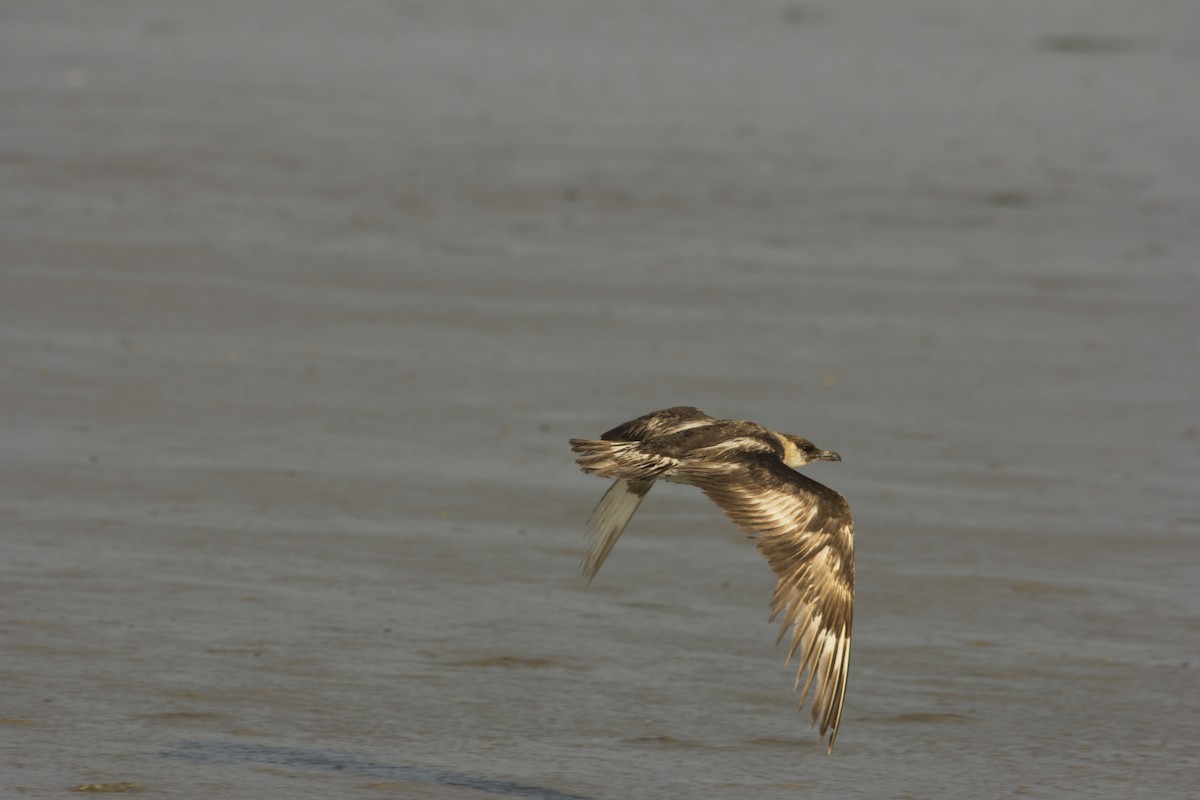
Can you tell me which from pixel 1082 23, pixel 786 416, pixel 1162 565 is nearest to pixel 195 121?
pixel 786 416

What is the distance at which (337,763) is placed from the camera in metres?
5.62

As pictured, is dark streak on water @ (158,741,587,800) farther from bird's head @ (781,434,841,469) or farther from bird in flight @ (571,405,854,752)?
bird's head @ (781,434,841,469)

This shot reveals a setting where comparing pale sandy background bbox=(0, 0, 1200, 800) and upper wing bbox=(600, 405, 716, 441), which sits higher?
upper wing bbox=(600, 405, 716, 441)

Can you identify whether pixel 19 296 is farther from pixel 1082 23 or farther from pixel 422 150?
pixel 1082 23

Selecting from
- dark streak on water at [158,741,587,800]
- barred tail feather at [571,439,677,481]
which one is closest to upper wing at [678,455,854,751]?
barred tail feather at [571,439,677,481]

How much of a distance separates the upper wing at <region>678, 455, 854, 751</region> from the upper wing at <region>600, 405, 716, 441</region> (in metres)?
0.46

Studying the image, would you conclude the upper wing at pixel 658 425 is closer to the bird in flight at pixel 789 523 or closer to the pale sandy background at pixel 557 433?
the bird in flight at pixel 789 523

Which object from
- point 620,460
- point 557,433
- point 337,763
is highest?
point 620,460

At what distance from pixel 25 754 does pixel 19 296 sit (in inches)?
231

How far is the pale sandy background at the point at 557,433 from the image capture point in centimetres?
596

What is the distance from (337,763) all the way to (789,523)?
53.6 inches

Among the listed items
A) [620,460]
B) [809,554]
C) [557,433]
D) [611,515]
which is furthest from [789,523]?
[557,433]

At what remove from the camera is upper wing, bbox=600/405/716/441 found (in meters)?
6.02

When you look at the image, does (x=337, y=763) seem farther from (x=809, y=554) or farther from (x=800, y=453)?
(x=800, y=453)
